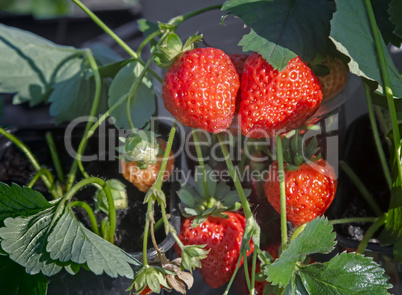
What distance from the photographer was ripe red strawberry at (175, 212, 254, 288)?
548 mm

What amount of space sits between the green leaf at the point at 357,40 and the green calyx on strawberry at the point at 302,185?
10cm

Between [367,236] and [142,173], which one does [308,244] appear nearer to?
[367,236]

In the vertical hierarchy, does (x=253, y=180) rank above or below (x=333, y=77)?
below

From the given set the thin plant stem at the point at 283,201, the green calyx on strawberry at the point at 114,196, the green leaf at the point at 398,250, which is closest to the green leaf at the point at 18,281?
the green calyx on strawberry at the point at 114,196

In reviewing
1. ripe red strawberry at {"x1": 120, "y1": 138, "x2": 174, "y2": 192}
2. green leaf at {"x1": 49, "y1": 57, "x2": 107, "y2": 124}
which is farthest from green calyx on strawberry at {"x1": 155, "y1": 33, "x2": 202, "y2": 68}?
green leaf at {"x1": 49, "y1": 57, "x2": 107, "y2": 124}

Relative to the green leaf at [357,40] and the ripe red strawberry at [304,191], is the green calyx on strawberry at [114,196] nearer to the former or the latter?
the ripe red strawberry at [304,191]

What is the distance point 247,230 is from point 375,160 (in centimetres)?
29

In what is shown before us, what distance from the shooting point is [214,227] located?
0.55 metres

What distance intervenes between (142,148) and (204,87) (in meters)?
0.10

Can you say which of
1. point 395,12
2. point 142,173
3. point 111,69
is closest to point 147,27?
point 111,69

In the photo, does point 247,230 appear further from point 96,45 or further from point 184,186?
point 96,45

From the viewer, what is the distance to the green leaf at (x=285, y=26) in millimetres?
476

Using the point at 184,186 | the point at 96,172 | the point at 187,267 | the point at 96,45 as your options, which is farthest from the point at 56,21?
the point at 187,267

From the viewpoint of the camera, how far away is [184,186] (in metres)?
0.56
